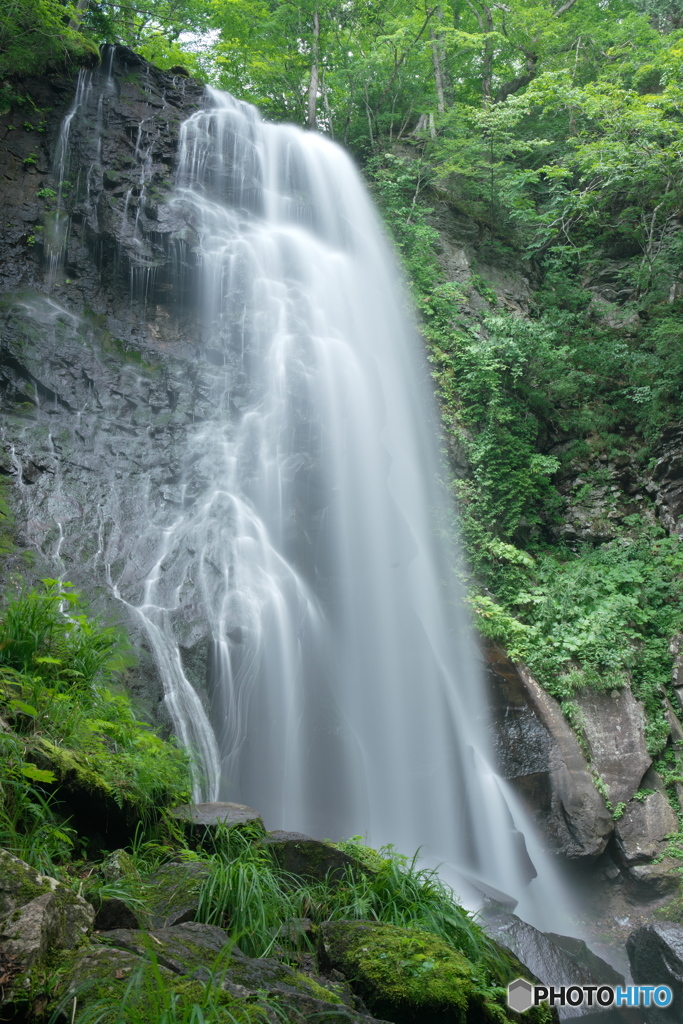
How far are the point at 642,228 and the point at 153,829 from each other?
590 inches

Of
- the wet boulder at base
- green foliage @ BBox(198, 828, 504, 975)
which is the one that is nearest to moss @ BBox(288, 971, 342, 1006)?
the wet boulder at base

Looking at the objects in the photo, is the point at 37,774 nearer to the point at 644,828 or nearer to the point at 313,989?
the point at 313,989

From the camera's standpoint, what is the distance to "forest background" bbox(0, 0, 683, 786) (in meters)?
10.1

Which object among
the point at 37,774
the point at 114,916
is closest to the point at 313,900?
the point at 114,916

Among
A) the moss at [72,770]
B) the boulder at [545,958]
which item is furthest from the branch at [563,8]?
the moss at [72,770]

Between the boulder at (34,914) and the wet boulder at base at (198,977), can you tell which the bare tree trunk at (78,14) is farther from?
the wet boulder at base at (198,977)

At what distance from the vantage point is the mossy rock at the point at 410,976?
262 cm

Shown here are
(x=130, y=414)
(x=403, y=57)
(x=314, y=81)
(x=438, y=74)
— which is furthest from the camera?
(x=438, y=74)

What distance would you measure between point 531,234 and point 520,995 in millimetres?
14984

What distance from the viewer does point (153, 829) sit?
3.74 metres

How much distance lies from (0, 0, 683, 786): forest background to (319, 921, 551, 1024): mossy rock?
6.33 m

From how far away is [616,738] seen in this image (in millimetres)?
8562

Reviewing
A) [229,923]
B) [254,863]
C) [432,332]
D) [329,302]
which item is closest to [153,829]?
[254,863]

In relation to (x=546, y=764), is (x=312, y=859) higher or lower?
higher
